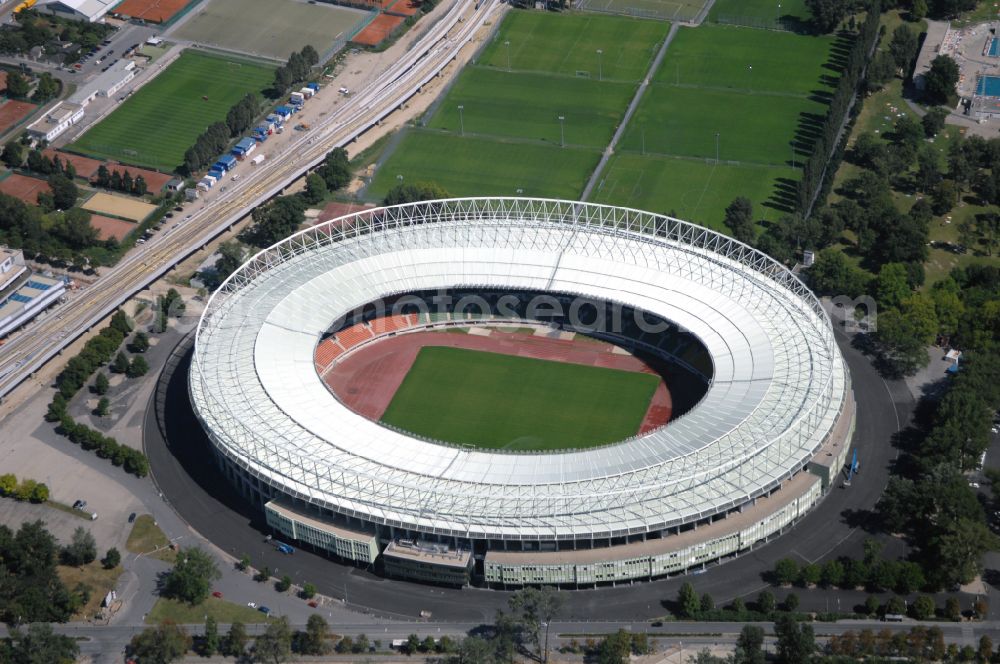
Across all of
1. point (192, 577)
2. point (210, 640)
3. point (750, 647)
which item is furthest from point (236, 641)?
point (750, 647)

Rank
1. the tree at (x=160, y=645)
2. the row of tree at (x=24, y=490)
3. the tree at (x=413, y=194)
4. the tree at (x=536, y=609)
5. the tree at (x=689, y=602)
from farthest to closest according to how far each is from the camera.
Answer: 1. the tree at (x=413, y=194)
2. the row of tree at (x=24, y=490)
3. the tree at (x=689, y=602)
4. the tree at (x=160, y=645)
5. the tree at (x=536, y=609)

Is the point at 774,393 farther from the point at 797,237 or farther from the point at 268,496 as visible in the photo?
the point at 268,496

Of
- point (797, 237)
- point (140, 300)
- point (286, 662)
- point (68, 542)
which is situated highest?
point (797, 237)

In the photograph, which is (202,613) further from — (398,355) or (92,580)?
(398,355)

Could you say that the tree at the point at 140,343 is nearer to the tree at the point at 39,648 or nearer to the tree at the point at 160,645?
the tree at the point at 39,648

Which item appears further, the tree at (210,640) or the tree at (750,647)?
the tree at (210,640)

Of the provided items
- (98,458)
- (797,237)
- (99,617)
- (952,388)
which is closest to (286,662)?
(99,617)

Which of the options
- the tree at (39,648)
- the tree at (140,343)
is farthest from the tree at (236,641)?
the tree at (140,343)
